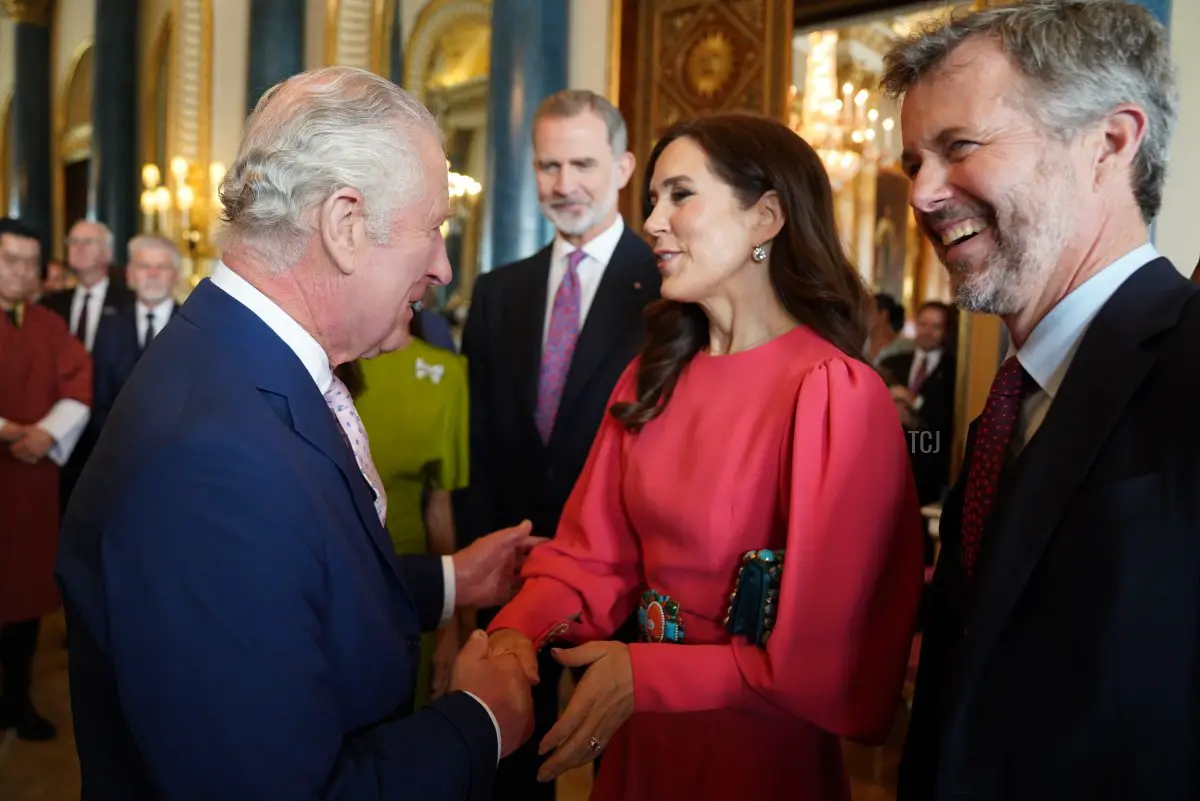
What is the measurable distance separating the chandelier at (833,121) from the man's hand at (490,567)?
7067 millimetres

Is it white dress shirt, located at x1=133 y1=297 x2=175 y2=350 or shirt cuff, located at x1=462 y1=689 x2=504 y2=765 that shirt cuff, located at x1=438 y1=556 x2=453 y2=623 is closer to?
shirt cuff, located at x1=462 y1=689 x2=504 y2=765

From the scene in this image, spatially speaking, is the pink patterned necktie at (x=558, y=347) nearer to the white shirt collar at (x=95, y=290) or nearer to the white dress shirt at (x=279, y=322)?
the white dress shirt at (x=279, y=322)

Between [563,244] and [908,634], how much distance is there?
189 centimetres

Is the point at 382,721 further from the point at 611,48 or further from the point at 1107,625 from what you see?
the point at 611,48

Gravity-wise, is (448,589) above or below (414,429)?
below

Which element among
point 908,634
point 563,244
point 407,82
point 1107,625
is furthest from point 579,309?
point 407,82

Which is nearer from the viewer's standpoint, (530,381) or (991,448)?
(991,448)

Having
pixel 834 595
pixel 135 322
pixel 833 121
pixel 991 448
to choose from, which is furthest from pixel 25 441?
pixel 833 121

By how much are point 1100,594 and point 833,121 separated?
8.55m

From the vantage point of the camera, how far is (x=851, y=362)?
1531 mm

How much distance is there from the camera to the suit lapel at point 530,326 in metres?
2.85

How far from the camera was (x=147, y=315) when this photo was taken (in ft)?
16.9

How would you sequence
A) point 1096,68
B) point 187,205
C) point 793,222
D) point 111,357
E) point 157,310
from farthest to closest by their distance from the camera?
point 187,205, point 157,310, point 111,357, point 793,222, point 1096,68

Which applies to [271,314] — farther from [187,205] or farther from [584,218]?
[187,205]
